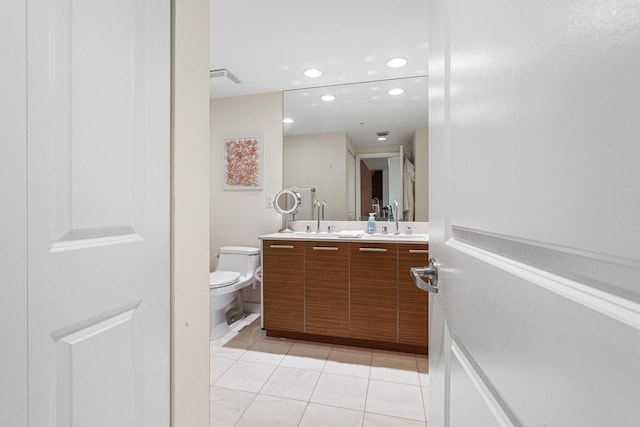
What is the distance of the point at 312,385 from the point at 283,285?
81cm

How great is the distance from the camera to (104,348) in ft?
2.39

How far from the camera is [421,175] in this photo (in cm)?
261

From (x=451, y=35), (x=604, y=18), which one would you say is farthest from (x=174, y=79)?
(x=604, y=18)

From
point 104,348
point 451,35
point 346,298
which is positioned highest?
point 451,35

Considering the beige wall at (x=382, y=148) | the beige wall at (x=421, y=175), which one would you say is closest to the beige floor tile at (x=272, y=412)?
the beige wall at (x=421, y=175)

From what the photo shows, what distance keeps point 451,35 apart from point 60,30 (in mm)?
831

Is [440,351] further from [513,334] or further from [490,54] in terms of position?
[490,54]

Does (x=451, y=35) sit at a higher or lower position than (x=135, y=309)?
higher

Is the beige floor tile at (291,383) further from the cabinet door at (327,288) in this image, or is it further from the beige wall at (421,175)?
Answer: the beige wall at (421,175)

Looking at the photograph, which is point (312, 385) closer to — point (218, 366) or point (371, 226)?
point (218, 366)

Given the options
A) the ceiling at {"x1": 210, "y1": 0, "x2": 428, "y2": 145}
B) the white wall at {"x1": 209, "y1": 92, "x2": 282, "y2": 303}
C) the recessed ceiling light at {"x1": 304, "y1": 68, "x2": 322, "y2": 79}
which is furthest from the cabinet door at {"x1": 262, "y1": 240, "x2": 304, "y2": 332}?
the recessed ceiling light at {"x1": 304, "y1": 68, "x2": 322, "y2": 79}

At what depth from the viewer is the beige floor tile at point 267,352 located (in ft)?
6.85

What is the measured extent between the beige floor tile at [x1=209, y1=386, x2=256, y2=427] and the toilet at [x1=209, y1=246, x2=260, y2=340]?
744mm

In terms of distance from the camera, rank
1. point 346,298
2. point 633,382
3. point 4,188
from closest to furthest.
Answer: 1. point 633,382
2. point 4,188
3. point 346,298
